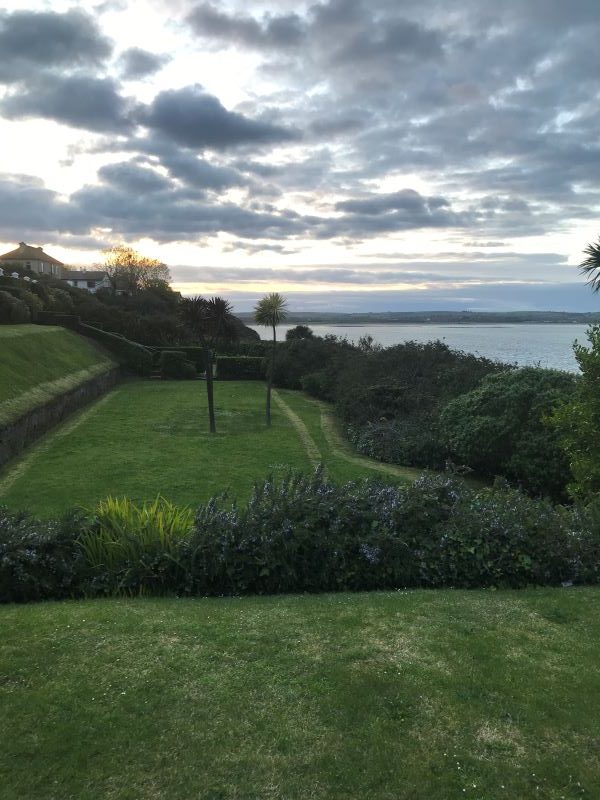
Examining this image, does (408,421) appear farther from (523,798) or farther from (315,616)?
(523,798)

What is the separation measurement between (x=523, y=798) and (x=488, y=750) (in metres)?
0.34

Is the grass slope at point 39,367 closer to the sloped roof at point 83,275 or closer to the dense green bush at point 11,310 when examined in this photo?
the dense green bush at point 11,310

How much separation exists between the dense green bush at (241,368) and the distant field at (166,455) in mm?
10607

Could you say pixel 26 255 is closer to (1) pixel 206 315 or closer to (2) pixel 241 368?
(2) pixel 241 368

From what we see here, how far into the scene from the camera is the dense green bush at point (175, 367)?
35.1 metres

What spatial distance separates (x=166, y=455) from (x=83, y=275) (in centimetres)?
8130

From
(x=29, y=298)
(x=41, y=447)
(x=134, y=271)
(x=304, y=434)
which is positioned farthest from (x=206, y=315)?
(x=134, y=271)

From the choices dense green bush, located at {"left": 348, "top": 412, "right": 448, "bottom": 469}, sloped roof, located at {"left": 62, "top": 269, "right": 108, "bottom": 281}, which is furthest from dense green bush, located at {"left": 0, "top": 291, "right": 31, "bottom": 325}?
sloped roof, located at {"left": 62, "top": 269, "right": 108, "bottom": 281}

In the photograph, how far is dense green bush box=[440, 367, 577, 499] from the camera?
12984mm

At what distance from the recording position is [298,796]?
106 inches

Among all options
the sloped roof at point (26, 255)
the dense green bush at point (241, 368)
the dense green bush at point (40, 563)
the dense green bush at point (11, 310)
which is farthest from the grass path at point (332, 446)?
the sloped roof at point (26, 255)

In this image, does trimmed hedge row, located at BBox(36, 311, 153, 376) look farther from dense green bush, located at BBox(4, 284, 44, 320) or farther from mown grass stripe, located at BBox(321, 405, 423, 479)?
mown grass stripe, located at BBox(321, 405, 423, 479)

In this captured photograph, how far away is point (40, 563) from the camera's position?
5.85 m

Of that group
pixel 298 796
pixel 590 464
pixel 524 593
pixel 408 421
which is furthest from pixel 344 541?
pixel 408 421
